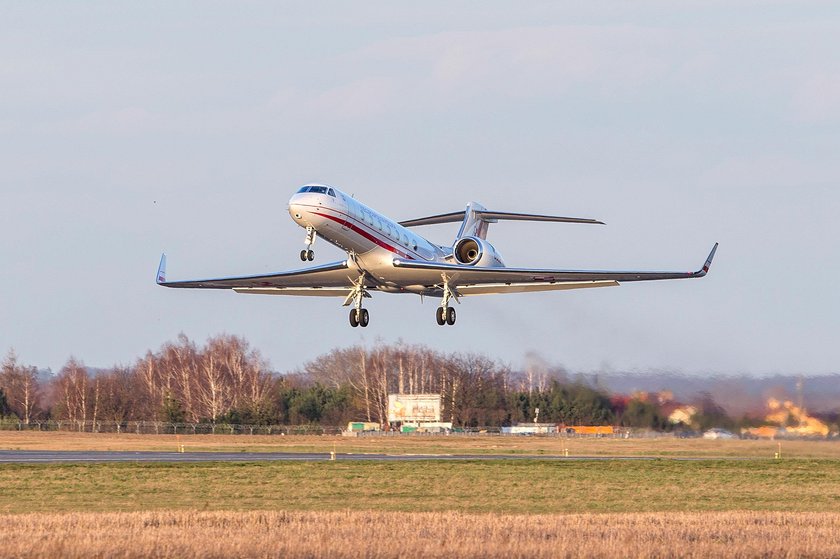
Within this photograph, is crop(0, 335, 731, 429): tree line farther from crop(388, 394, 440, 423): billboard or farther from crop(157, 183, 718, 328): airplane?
crop(157, 183, 718, 328): airplane

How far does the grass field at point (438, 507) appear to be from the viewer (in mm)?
21688

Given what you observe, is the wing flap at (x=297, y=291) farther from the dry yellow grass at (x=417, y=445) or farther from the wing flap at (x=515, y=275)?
the dry yellow grass at (x=417, y=445)

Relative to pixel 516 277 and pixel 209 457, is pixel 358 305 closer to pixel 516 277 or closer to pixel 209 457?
pixel 516 277

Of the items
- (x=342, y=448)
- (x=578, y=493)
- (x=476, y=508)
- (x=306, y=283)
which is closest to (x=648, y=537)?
(x=476, y=508)

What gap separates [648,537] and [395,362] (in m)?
83.6

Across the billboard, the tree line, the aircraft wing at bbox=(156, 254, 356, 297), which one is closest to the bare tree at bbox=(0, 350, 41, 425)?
the tree line

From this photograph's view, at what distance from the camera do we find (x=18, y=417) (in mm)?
94375

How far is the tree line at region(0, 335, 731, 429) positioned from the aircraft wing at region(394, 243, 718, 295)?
23136mm

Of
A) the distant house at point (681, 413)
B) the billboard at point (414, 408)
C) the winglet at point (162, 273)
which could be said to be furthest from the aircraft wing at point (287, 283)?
the billboard at point (414, 408)

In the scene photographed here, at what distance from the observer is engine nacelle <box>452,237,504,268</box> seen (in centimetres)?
4334

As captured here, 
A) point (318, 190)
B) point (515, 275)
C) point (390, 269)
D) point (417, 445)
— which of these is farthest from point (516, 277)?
point (417, 445)

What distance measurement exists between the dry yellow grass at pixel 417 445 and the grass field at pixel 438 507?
0.32 metres

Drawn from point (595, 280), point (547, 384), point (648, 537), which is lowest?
point (648, 537)

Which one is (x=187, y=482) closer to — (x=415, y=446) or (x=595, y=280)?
(x=595, y=280)
